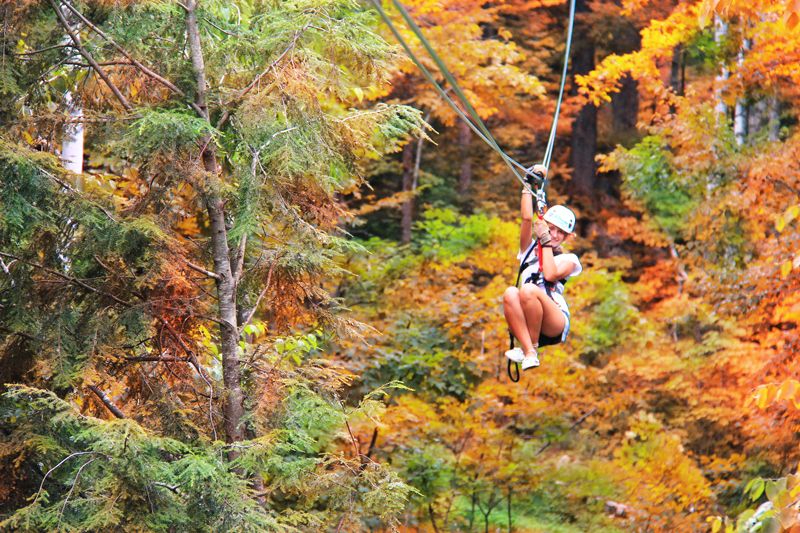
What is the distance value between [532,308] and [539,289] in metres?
0.13

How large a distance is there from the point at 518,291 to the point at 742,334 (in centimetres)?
726

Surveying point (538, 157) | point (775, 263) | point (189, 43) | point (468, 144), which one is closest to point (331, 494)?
point (189, 43)

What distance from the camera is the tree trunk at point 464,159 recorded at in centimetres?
2095

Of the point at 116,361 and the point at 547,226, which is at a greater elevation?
the point at 547,226

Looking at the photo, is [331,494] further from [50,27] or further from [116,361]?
[50,27]

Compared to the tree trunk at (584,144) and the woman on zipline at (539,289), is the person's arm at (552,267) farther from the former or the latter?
the tree trunk at (584,144)

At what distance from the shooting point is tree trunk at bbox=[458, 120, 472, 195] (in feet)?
68.7

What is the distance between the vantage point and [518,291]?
6.11 metres

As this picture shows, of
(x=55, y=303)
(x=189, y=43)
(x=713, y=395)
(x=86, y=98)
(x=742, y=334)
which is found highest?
(x=189, y=43)

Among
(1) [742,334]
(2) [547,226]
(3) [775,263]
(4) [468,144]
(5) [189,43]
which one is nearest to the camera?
(2) [547,226]

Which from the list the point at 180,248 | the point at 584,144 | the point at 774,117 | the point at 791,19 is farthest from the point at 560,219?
the point at 584,144

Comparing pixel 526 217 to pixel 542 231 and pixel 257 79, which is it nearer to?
pixel 542 231

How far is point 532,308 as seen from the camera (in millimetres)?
6102

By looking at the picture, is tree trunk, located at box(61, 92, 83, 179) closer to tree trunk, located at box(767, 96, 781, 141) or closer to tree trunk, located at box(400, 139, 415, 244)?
tree trunk, located at box(767, 96, 781, 141)
